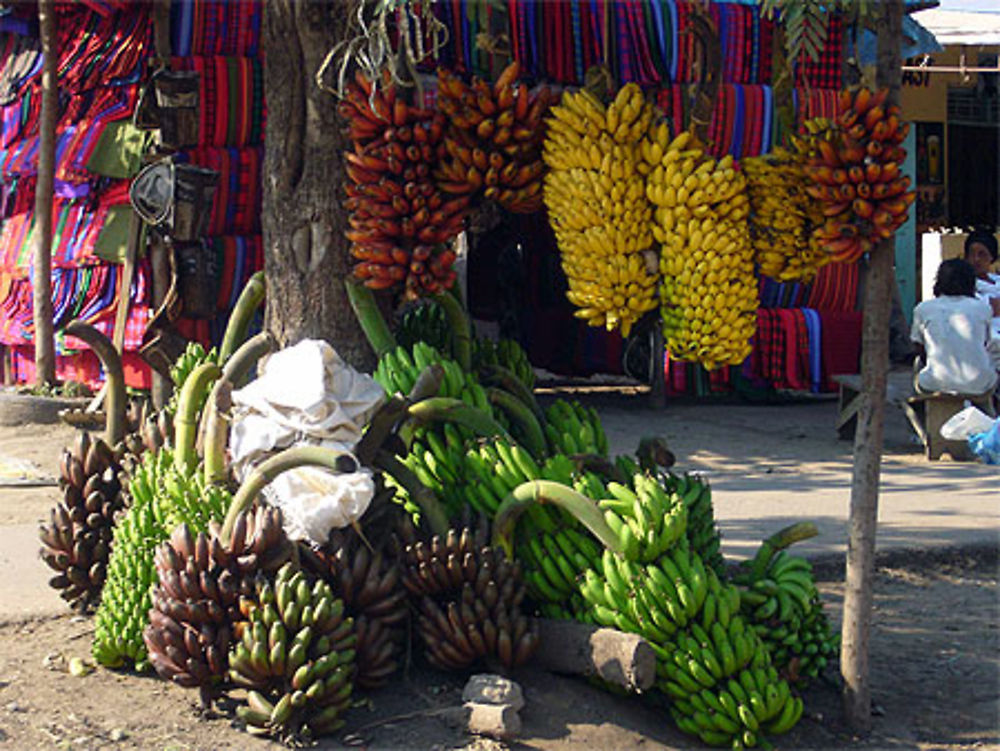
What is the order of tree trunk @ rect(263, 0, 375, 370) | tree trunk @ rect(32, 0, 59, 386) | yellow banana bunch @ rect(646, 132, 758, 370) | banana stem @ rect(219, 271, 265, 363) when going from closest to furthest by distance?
yellow banana bunch @ rect(646, 132, 758, 370) < tree trunk @ rect(263, 0, 375, 370) < banana stem @ rect(219, 271, 265, 363) < tree trunk @ rect(32, 0, 59, 386)

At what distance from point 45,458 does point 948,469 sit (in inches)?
227

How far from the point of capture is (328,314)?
502 centimetres

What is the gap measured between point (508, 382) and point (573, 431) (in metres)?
0.41

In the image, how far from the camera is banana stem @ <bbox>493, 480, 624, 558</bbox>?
409 cm

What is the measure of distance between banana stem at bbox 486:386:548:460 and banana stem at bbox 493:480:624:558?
0.62 metres

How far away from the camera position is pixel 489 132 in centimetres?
452

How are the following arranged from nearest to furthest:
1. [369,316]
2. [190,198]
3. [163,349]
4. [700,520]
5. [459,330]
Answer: [700,520]
[369,316]
[459,330]
[163,349]
[190,198]

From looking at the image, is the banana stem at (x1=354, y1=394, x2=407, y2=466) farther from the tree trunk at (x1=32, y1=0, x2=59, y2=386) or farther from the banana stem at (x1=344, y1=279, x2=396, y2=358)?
the tree trunk at (x1=32, y1=0, x2=59, y2=386)

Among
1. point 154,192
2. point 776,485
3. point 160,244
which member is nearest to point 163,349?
point 154,192

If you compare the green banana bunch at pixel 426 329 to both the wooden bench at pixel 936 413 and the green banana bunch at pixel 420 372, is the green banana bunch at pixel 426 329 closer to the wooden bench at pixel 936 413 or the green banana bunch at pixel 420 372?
the green banana bunch at pixel 420 372

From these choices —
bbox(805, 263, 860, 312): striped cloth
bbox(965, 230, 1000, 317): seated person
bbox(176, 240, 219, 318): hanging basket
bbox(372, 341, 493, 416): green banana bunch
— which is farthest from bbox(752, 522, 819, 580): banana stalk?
bbox(805, 263, 860, 312): striped cloth

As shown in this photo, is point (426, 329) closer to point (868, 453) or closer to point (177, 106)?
point (868, 453)

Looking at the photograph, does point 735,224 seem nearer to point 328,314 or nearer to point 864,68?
point 864,68

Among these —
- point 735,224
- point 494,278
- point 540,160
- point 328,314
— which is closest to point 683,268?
point 735,224
